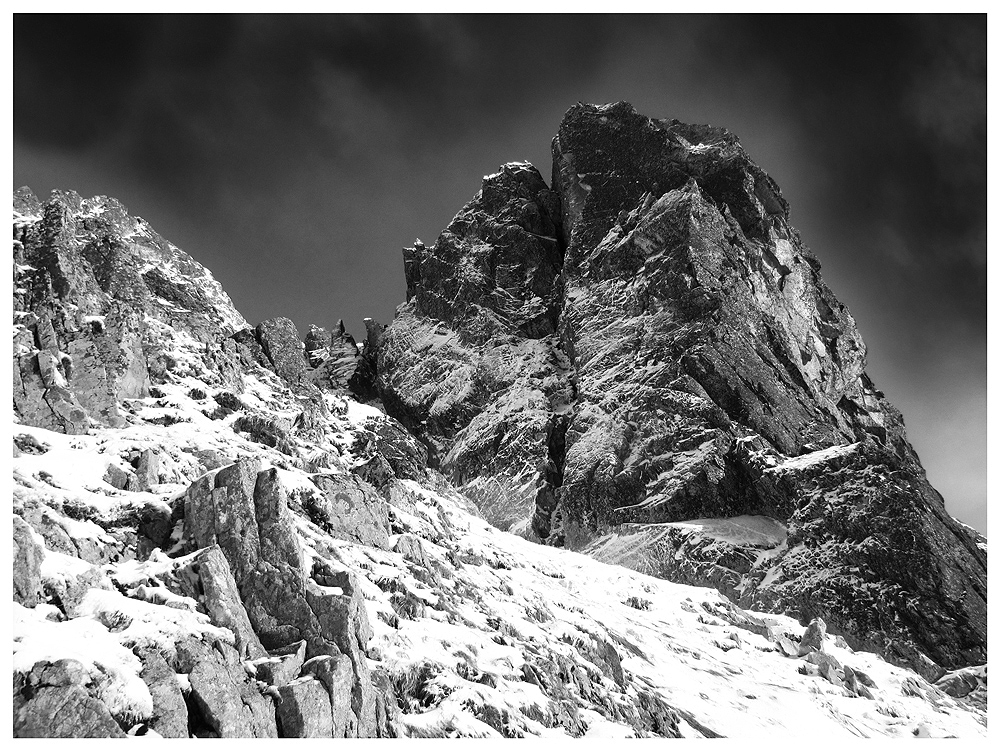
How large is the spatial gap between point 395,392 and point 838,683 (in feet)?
342

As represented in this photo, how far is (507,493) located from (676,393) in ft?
92.4

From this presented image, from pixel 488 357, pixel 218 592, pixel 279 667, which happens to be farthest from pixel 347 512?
pixel 488 357

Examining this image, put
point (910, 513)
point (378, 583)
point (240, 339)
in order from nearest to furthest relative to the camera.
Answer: point (378, 583), point (910, 513), point (240, 339)

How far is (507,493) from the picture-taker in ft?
485

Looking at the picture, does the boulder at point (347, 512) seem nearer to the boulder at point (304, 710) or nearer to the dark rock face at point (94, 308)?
the dark rock face at point (94, 308)

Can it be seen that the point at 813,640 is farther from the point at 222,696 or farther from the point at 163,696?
the point at 163,696

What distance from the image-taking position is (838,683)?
83312mm

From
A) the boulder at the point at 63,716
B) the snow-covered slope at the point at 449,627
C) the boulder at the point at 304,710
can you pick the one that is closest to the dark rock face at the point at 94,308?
the snow-covered slope at the point at 449,627

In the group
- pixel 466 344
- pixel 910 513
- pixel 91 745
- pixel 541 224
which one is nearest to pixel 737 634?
pixel 910 513

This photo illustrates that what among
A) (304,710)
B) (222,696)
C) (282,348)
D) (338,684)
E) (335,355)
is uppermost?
(335,355)

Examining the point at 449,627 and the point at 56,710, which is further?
the point at 449,627

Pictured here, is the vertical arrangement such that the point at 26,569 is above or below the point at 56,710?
above

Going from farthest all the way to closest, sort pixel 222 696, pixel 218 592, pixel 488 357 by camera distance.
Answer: pixel 488 357, pixel 218 592, pixel 222 696

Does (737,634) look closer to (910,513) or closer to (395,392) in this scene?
(910,513)
